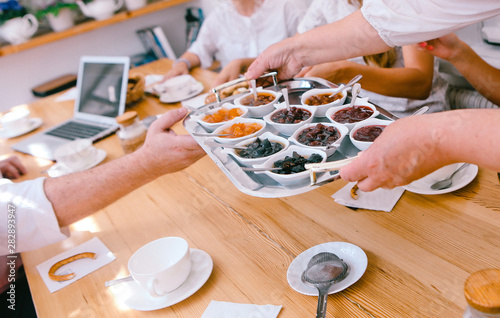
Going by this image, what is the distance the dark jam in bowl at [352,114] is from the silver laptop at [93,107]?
1.24 meters

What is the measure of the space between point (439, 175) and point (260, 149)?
48 centimetres

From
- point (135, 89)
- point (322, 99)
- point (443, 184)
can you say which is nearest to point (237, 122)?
point (322, 99)

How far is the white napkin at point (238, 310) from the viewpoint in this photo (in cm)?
80

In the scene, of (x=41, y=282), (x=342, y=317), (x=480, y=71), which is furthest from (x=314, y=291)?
(x=480, y=71)

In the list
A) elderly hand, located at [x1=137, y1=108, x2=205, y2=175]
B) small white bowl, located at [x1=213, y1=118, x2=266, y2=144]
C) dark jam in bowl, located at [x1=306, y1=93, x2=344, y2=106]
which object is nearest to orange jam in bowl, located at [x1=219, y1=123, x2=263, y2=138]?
small white bowl, located at [x1=213, y1=118, x2=266, y2=144]

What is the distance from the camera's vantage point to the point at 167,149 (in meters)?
1.21

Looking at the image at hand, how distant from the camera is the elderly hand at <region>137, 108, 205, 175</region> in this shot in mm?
1202

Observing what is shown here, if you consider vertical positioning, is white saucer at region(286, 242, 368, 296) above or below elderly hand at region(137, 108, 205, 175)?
below

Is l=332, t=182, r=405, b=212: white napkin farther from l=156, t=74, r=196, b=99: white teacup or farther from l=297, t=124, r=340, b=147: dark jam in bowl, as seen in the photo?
l=156, t=74, r=196, b=99: white teacup

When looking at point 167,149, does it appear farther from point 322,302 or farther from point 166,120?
point 322,302

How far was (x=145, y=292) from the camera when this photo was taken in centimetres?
93

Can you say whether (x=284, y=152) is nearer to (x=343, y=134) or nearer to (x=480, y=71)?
(x=343, y=134)

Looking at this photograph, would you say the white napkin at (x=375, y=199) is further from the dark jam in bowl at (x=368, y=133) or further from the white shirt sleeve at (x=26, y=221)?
the white shirt sleeve at (x=26, y=221)

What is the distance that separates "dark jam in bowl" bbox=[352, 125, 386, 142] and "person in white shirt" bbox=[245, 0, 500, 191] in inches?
7.0
